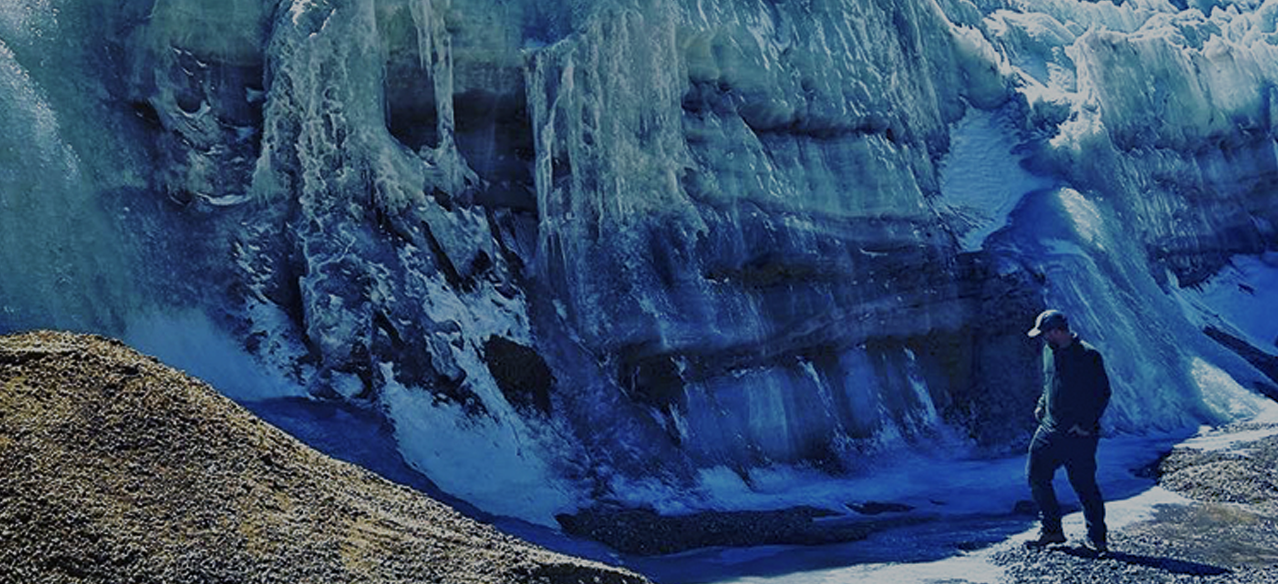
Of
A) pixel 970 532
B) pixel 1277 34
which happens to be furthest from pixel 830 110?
pixel 1277 34

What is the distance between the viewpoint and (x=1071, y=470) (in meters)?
12.3

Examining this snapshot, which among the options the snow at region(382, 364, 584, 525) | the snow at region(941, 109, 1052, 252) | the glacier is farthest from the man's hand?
the snow at region(941, 109, 1052, 252)

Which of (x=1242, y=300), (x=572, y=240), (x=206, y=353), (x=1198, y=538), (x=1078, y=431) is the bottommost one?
(x=1198, y=538)

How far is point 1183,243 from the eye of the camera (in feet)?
98.3

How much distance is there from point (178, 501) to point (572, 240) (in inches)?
347

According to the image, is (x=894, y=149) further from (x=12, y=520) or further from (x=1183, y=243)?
(x=12, y=520)

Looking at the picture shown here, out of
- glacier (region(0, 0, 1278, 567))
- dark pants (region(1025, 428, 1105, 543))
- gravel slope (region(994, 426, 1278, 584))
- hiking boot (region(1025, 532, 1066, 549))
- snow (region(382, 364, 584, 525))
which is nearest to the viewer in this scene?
gravel slope (region(994, 426, 1278, 584))

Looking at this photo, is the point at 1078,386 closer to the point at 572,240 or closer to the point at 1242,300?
the point at 572,240

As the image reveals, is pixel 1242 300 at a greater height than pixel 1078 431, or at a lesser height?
greater

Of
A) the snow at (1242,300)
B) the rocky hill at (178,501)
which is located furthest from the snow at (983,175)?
the rocky hill at (178,501)

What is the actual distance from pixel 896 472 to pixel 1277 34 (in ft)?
79.0

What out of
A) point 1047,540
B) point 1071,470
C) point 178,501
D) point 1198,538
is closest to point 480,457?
point 1047,540

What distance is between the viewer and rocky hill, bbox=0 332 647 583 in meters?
7.14

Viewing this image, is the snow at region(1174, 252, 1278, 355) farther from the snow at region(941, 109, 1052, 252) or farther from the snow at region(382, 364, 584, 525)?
the snow at region(382, 364, 584, 525)
